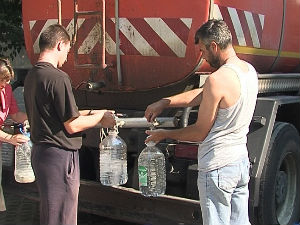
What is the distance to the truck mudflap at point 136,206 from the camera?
3691 millimetres

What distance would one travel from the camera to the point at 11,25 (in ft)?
22.9

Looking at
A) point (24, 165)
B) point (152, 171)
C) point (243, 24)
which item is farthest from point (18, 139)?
point (243, 24)

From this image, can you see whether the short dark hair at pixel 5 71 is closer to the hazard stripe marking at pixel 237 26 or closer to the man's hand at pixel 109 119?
the man's hand at pixel 109 119

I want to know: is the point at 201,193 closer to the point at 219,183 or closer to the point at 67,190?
the point at 219,183

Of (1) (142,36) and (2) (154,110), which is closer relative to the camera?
(2) (154,110)

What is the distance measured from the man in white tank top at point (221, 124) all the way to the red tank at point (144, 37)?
80 cm

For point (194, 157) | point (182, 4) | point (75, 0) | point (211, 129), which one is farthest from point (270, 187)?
point (75, 0)

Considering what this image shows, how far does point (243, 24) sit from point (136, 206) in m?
1.77

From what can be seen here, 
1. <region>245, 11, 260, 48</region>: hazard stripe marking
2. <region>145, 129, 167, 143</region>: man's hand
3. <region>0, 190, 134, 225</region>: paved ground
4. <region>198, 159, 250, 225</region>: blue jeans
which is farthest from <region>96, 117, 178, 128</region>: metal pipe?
<region>0, 190, 134, 225</region>: paved ground

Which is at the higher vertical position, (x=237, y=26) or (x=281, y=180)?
(x=237, y=26)

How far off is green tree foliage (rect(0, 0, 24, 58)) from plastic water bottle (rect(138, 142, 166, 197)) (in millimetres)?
3998

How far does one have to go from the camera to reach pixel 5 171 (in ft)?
15.2

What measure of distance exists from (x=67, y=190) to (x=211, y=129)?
995 millimetres

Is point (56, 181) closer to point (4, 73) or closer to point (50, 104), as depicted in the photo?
point (50, 104)
